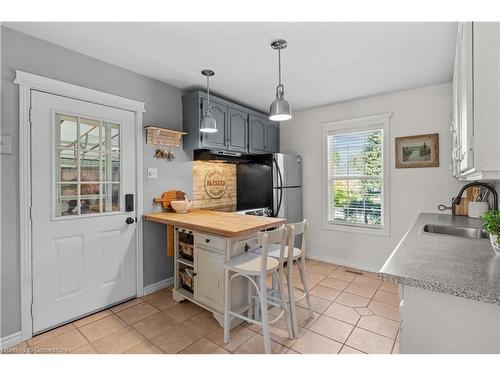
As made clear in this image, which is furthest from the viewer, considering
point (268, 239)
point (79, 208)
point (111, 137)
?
point (111, 137)

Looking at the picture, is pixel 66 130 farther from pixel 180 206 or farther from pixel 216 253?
pixel 216 253

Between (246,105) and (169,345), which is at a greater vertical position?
(246,105)

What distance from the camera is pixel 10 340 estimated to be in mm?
1906

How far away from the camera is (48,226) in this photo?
6.93 ft

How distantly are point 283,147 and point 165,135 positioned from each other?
219cm

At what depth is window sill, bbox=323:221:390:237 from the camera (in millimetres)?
3459

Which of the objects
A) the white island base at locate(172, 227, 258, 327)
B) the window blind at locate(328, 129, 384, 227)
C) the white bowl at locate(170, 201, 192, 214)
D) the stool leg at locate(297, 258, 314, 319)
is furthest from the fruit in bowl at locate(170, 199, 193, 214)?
the window blind at locate(328, 129, 384, 227)

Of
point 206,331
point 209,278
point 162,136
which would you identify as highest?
point 162,136

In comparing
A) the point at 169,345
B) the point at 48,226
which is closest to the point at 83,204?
the point at 48,226

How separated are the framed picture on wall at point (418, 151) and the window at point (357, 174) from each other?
185 millimetres

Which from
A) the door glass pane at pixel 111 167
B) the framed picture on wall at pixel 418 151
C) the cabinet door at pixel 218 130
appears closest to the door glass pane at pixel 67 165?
the door glass pane at pixel 111 167

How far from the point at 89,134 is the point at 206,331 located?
2.13 metres

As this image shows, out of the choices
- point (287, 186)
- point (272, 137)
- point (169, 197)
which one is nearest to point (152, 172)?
point (169, 197)
